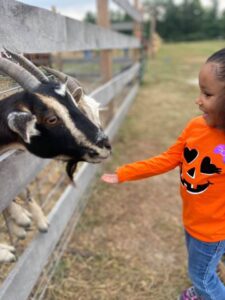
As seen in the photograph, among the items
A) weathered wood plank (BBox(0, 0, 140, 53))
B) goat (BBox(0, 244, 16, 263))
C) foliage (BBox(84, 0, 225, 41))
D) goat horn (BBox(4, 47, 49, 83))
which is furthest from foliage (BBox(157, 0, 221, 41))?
goat horn (BBox(4, 47, 49, 83))

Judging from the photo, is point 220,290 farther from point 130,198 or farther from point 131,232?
point 130,198

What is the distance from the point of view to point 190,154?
2109mm

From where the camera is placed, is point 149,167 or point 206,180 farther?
point 149,167

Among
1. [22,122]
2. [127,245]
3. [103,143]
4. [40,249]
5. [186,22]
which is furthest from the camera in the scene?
[186,22]

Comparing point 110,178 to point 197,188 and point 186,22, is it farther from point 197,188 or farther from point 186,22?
point 186,22

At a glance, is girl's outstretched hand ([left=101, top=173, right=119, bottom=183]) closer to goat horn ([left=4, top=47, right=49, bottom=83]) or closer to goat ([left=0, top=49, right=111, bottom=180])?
goat ([left=0, top=49, right=111, bottom=180])

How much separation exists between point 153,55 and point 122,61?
14.3m

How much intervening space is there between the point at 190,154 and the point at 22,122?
90 cm

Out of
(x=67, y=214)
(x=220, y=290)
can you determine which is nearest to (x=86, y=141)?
(x=220, y=290)

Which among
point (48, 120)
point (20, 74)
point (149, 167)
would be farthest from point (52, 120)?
point (149, 167)

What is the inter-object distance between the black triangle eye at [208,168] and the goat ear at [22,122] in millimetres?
870

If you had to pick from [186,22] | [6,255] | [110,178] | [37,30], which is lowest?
[186,22]

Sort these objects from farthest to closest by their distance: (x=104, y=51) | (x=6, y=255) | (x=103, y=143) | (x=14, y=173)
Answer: (x=104, y=51) → (x=6, y=255) → (x=14, y=173) → (x=103, y=143)

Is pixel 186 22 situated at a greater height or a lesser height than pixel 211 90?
lesser
